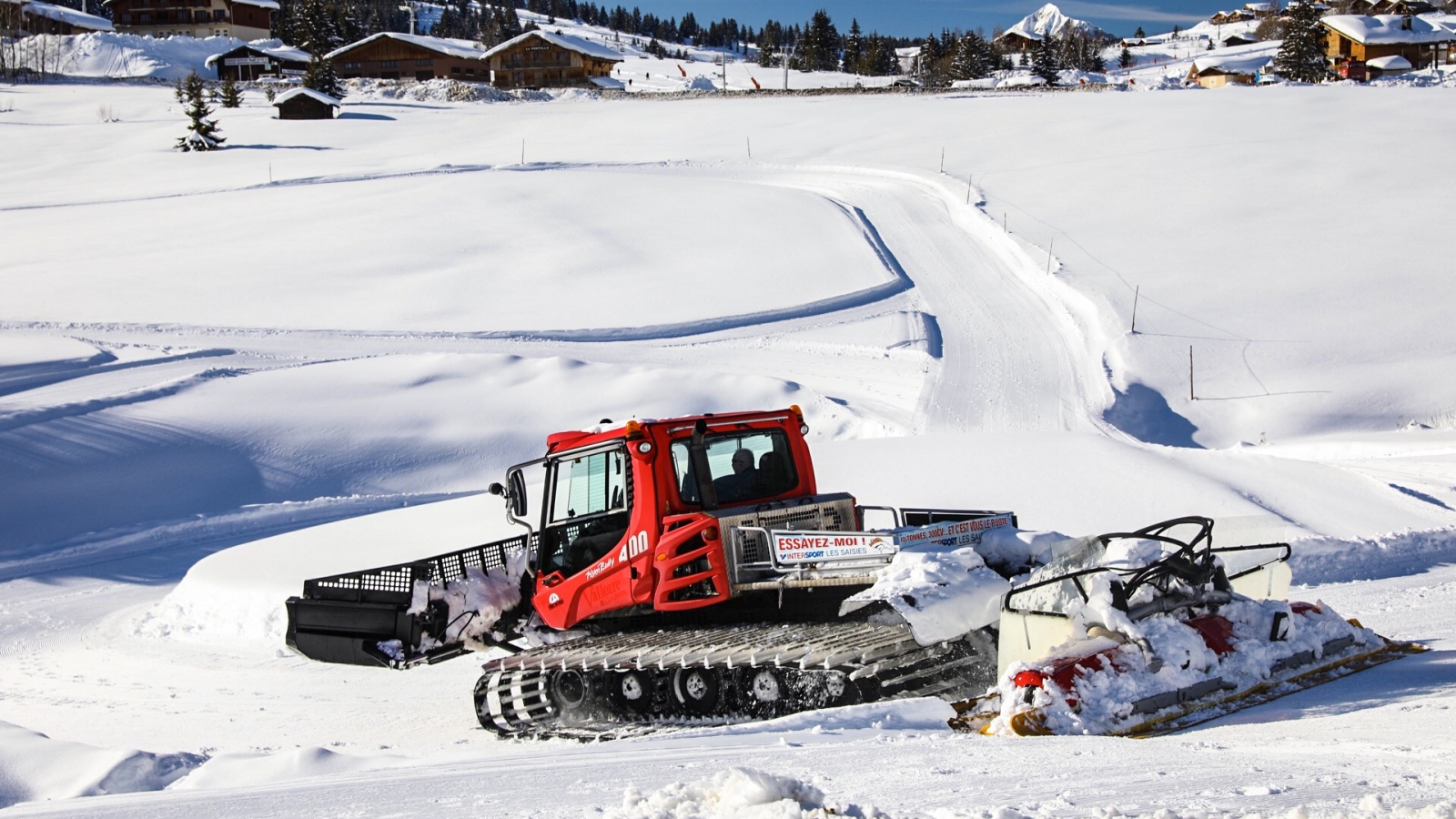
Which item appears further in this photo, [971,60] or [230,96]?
[971,60]

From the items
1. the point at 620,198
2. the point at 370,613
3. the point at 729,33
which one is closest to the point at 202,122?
the point at 620,198

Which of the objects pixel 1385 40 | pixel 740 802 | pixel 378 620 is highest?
pixel 1385 40

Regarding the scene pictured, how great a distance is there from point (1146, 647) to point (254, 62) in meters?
71.3

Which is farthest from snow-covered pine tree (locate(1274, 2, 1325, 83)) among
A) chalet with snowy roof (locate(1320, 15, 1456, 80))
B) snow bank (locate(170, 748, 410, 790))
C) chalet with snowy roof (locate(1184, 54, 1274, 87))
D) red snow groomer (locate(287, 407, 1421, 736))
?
snow bank (locate(170, 748, 410, 790))

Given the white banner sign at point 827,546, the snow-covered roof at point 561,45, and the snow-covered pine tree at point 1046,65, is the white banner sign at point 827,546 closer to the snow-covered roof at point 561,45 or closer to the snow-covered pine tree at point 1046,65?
the snow-covered pine tree at point 1046,65

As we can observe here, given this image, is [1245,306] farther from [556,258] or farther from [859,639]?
[859,639]

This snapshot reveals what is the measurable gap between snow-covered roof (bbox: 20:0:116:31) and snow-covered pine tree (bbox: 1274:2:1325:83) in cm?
7568

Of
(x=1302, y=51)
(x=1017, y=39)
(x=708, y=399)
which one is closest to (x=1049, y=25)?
(x=1017, y=39)

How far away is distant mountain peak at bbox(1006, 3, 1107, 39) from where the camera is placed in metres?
119

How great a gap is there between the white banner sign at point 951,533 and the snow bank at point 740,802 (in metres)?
2.96

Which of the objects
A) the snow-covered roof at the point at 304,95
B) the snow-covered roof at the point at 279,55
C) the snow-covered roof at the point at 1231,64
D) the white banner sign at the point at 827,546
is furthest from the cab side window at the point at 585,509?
the snow-covered roof at the point at 1231,64

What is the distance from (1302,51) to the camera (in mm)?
58562

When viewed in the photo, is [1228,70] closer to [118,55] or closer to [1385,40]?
[1385,40]

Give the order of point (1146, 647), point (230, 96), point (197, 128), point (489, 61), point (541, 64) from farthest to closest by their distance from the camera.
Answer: point (489, 61) → point (541, 64) → point (230, 96) → point (197, 128) → point (1146, 647)
